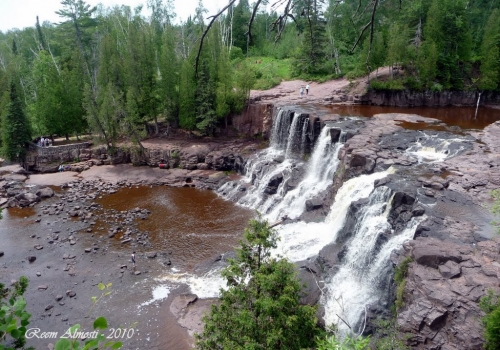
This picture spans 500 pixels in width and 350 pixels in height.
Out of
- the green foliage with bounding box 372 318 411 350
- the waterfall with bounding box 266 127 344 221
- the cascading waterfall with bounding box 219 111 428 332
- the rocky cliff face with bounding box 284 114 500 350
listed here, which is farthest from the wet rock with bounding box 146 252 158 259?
the green foliage with bounding box 372 318 411 350

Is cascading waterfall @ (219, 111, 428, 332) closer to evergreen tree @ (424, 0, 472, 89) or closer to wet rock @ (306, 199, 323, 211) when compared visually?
Result: wet rock @ (306, 199, 323, 211)

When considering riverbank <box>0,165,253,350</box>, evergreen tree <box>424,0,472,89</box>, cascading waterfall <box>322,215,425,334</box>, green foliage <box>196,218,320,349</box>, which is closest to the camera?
green foliage <box>196,218,320,349</box>

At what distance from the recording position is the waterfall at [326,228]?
57.8 ft

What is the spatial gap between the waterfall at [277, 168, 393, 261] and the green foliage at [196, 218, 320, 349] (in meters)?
7.67

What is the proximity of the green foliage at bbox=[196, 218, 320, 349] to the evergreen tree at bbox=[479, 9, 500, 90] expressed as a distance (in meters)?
33.1

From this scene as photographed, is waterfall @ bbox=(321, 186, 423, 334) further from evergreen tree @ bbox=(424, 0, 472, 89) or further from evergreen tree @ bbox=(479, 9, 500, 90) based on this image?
evergreen tree @ bbox=(424, 0, 472, 89)

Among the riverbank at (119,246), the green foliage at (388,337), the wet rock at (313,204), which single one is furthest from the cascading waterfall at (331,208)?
the riverbank at (119,246)

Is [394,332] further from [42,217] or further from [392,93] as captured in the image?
[392,93]

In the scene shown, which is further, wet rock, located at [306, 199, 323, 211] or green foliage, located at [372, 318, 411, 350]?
wet rock, located at [306, 199, 323, 211]

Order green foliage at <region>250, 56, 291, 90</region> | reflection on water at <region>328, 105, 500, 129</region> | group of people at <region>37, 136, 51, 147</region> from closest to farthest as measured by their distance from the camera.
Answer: reflection on water at <region>328, 105, 500, 129</region>
group of people at <region>37, 136, 51, 147</region>
green foliage at <region>250, 56, 291, 90</region>

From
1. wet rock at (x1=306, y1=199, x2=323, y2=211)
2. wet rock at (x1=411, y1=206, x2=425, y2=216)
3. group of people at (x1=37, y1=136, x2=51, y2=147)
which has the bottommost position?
wet rock at (x1=306, y1=199, x2=323, y2=211)

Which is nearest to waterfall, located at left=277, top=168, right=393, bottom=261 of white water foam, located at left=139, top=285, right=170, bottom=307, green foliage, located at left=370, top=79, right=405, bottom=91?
Result: white water foam, located at left=139, top=285, right=170, bottom=307

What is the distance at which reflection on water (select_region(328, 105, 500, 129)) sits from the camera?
1099 inches

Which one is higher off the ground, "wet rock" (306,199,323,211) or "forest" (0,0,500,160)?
"forest" (0,0,500,160)
